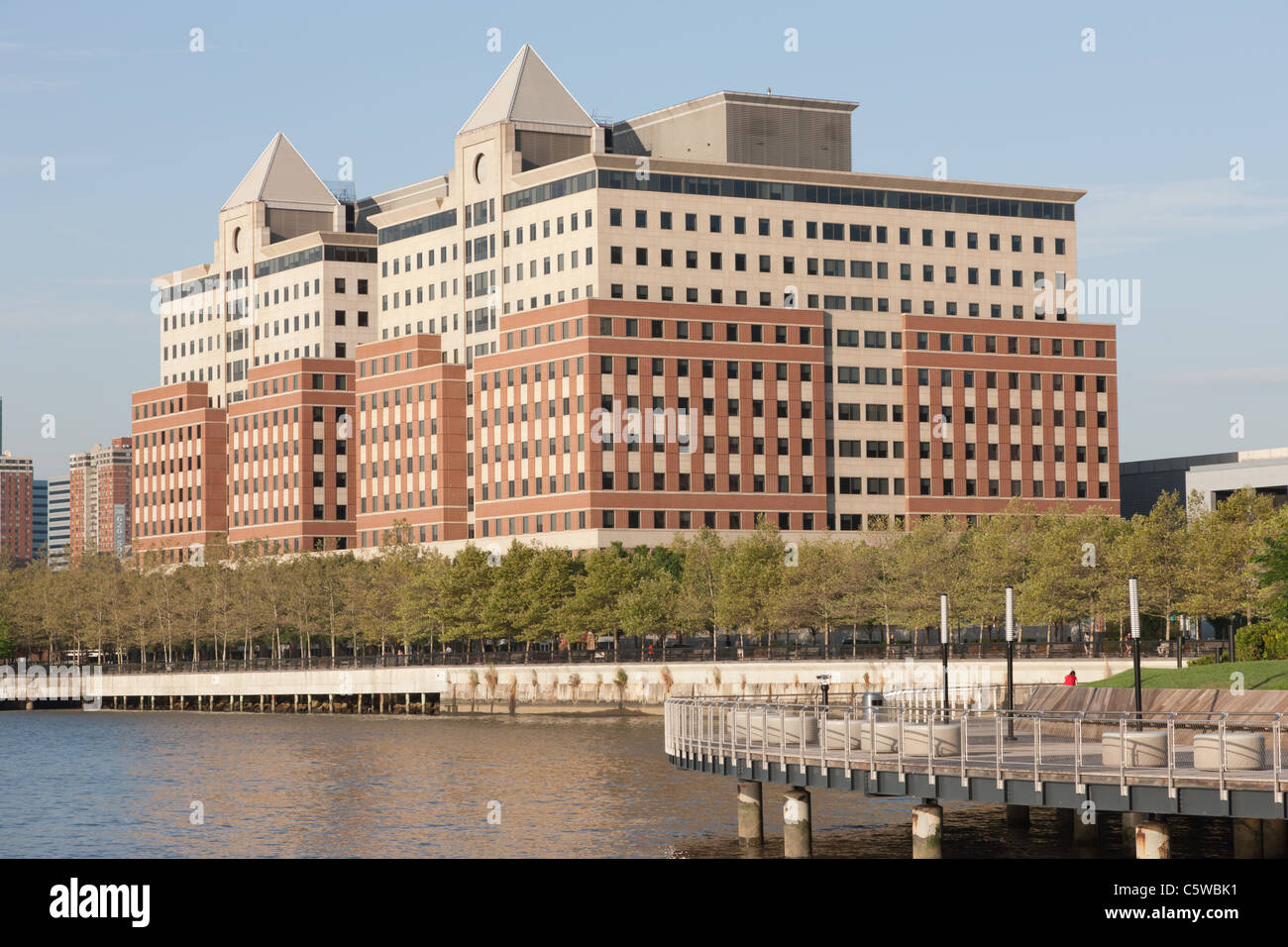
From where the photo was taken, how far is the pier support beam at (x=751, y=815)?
2120 inches

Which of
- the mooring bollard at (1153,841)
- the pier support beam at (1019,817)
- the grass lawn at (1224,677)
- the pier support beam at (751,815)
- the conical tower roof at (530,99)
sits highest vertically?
the conical tower roof at (530,99)

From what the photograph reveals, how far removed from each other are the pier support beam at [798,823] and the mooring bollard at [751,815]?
4.41 m

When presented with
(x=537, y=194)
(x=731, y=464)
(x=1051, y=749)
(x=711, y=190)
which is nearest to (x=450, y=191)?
(x=537, y=194)

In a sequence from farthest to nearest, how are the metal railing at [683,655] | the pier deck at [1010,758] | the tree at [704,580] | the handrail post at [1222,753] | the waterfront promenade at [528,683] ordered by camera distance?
the tree at [704,580] → the metal railing at [683,655] → the waterfront promenade at [528,683] → the pier deck at [1010,758] → the handrail post at [1222,753]

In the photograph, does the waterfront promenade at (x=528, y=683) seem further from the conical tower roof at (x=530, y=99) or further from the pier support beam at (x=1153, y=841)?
the conical tower roof at (x=530, y=99)

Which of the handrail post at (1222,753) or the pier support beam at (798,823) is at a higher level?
the handrail post at (1222,753)

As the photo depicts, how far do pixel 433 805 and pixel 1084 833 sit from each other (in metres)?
29.0

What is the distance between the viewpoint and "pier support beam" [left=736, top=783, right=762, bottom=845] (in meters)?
53.8

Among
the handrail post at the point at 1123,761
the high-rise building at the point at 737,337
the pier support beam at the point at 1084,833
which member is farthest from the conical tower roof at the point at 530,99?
the handrail post at the point at 1123,761

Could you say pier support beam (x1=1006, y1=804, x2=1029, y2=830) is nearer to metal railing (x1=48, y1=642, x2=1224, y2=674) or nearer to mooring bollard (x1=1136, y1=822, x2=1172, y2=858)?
mooring bollard (x1=1136, y1=822, x2=1172, y2=858)

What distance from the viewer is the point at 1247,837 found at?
148 feet

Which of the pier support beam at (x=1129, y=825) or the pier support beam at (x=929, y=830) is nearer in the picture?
the pier support beam at (x=929, y=830)

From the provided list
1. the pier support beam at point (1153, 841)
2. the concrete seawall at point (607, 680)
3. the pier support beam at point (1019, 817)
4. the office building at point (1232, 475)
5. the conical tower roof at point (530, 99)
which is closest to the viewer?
the pier support beam at point (1153, 841)
